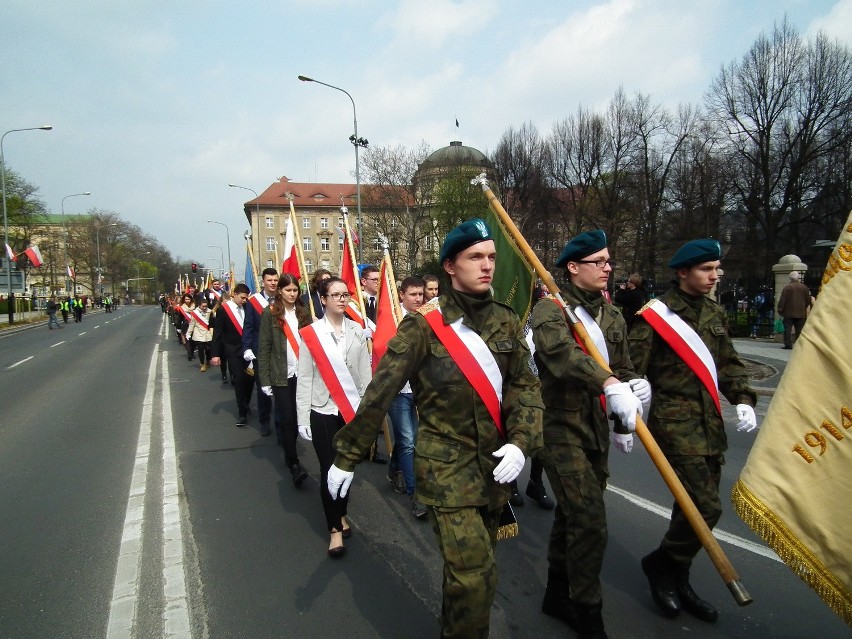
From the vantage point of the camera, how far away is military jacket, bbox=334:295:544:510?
237cm

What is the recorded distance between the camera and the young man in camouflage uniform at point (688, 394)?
9.93 feet

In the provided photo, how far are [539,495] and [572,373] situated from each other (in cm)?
255

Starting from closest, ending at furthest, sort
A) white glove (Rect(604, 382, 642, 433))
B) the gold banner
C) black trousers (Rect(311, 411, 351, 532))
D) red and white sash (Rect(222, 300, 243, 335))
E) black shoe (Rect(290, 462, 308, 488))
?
the gold banner
white glove (Rect(604, 382, 642, 433))
black trousers (Rect(311, 411, 351, 532))
black shoe (Rect(290, 462, 308, 488))
red and white sash (Rect(222, 300, 243, 335))

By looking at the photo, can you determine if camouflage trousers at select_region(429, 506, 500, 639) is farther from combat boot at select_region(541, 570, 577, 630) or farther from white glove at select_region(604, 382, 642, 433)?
combat boot at select_region(541, 570, 577, 630)

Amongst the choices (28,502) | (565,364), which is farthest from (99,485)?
(565,364)

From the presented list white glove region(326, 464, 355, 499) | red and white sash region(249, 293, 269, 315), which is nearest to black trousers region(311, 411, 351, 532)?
white glove region(326, 464, 355, 499)

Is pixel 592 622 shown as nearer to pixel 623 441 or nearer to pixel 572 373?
pixel 623 441

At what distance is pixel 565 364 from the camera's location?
275cm

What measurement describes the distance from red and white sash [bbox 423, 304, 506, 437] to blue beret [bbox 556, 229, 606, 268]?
1009 mm

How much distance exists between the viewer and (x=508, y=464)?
229 cm

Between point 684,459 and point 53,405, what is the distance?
1005 cm

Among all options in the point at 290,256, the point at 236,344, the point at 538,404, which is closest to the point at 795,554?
the point at 538,404

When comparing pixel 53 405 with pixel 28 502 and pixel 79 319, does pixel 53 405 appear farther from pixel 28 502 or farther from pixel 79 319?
pixel 79 319

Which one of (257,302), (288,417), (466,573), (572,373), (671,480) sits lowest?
(288,417)
